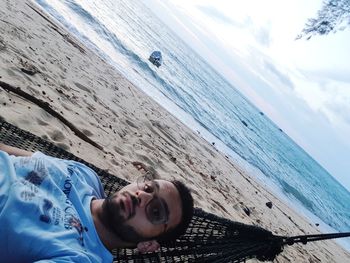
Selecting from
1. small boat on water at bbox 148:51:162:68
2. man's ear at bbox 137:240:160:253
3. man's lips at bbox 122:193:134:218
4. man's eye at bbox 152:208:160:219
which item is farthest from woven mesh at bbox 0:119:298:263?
small boat on water at bbox 148:51:162:68

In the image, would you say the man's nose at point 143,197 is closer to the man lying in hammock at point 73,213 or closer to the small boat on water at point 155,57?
the man lying in hammock at point 73,213

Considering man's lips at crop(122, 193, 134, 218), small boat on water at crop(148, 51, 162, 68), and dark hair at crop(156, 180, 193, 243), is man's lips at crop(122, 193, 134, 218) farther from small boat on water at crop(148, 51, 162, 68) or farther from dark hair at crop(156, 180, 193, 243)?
small boat on water at crop(148, 51, 162, 68)

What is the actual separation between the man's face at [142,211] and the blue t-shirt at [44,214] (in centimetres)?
14


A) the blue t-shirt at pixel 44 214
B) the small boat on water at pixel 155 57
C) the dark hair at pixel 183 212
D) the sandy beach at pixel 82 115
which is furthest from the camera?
the small boat on water at pixel 155 57

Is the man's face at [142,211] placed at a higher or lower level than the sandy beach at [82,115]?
higher

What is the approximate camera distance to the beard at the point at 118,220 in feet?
7.16

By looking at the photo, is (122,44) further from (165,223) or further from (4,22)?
(165,223)

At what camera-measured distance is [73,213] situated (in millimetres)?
2092

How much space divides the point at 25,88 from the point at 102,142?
4.77 ft

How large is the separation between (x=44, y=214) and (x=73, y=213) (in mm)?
238

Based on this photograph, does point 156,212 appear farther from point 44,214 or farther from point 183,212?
point 44,214

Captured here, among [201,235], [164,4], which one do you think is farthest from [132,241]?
[164,4]

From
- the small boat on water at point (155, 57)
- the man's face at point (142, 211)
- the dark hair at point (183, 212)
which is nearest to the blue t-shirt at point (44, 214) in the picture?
the man's face at point (142, 211)

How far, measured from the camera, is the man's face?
7.19ft
